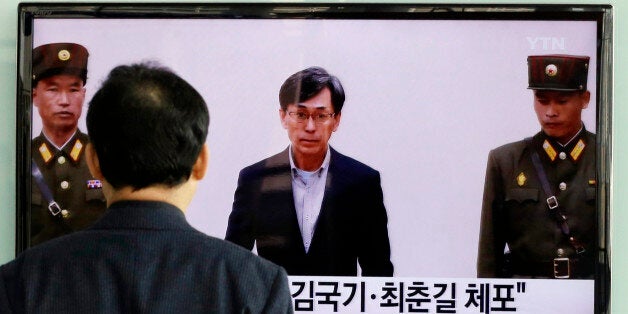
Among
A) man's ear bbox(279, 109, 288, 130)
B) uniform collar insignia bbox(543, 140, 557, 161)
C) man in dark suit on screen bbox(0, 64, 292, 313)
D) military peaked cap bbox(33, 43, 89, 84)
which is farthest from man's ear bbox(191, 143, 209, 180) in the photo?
uniform collar insignia bbox(543, 140, 557, 161)

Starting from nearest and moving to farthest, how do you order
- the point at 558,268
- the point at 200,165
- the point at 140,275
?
the point at 140,275 < the point at 200,165 < the point at 558,268

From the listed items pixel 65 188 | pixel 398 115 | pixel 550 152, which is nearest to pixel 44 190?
pixel 65 188

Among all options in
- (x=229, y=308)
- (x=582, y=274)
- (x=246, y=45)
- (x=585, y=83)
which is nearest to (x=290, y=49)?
(x=246, y=45)

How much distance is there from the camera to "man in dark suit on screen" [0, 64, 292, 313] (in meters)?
1.03

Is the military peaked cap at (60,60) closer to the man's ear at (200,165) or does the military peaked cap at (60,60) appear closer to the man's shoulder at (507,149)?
the man's shoulder at (507,149)

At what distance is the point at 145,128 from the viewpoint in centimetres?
105

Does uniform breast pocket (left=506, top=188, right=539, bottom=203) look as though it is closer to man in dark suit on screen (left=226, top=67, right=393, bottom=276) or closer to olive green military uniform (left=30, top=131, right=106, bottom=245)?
man in dark suit on screen (left=226, top=67, right=393, bottom=276)

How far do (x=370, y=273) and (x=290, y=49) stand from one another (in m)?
0.56

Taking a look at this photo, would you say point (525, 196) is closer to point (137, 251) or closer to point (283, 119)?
point (283, 119)

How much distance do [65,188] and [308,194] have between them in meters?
0.58

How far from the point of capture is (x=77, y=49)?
7.15ft

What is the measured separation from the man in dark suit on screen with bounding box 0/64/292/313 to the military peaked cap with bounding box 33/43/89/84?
1.13 meters

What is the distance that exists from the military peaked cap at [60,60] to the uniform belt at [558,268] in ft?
3.71

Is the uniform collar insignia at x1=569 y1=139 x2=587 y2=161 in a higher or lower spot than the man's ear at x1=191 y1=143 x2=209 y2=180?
higher
